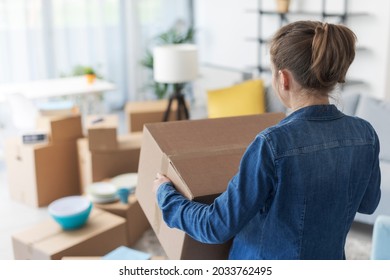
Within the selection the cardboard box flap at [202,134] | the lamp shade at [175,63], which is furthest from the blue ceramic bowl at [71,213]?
the lamp shade at [175,63]

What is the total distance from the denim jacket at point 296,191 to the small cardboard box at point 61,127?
91.9 inches

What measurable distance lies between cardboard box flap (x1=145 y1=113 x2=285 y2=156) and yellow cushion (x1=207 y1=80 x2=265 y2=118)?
7.14 ft

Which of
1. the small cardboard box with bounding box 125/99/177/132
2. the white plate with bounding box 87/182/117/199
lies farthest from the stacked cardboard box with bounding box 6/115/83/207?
the white plate with bounding box 87/182/117/199

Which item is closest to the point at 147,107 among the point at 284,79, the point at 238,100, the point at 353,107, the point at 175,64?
the point at 175,64

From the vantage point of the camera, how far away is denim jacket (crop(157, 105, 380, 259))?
1.02m

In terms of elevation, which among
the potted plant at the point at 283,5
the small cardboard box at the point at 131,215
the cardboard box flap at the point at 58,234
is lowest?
the small cardboard box at the point at 131,215

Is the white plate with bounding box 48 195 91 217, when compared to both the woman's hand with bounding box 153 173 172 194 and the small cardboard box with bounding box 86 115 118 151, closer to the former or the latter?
the small cardboard box with bounding box 86 115 118 151

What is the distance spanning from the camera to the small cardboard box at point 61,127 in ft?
10.9

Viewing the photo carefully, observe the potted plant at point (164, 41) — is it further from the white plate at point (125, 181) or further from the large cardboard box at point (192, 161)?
the large cardboard box at point (192, 161)

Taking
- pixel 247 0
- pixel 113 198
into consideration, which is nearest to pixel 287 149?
pixel 113 198

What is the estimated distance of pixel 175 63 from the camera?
3457mm

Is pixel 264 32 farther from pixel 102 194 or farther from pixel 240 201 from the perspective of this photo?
pixel 240 201

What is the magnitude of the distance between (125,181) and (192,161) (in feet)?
5.84
